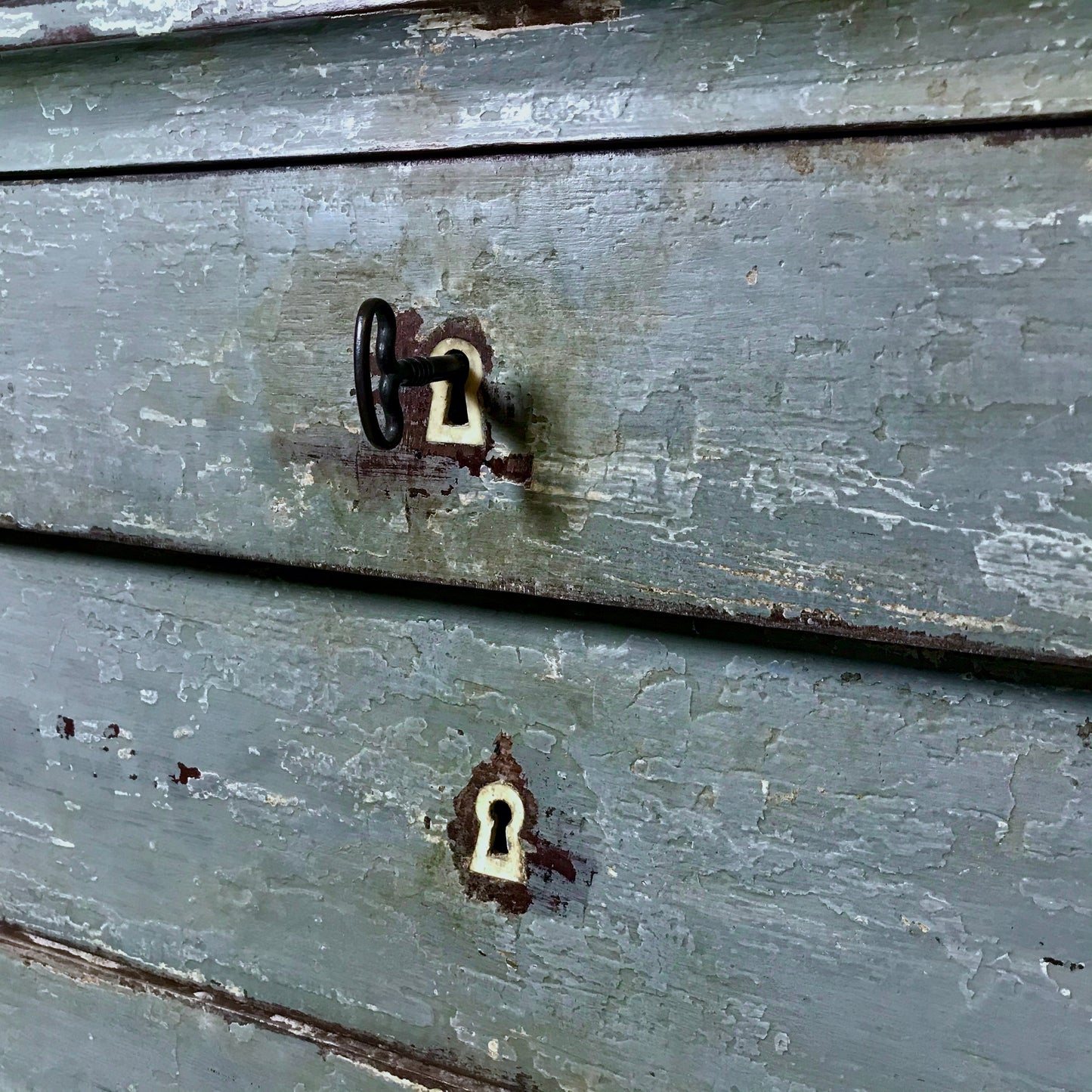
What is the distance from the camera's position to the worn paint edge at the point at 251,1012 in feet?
1.49

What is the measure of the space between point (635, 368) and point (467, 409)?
8cm

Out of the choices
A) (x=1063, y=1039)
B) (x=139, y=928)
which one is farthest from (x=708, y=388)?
(x=139, y=928)

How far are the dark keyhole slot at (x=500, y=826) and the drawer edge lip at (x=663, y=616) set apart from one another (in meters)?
0.10

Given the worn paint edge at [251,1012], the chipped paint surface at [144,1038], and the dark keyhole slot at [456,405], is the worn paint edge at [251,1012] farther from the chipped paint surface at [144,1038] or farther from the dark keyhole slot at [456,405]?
the dark keyhole slot at [456,405]

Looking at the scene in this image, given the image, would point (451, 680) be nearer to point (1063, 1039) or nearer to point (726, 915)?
point (726, 915)

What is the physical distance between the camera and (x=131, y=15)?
1.38 ft

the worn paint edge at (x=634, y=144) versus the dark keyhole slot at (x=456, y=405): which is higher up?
the worn paint edge at (x=634, y=144)

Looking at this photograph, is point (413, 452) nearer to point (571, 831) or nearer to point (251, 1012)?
point (571, 831)

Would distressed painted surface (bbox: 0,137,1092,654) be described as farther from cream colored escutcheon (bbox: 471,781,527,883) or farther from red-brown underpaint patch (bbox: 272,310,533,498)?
cream colored escutcheon (bbox: 471,781,527,883)

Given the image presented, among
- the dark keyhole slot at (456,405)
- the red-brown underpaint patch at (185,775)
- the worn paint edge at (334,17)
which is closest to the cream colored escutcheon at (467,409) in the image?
the dark keyhole slot at (456,405)

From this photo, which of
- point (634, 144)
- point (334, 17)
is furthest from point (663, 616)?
point (334, 17)

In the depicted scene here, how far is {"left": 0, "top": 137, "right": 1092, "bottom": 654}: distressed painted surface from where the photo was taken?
323mm

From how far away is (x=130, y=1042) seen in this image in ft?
1.73

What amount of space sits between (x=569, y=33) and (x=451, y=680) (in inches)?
11.5
